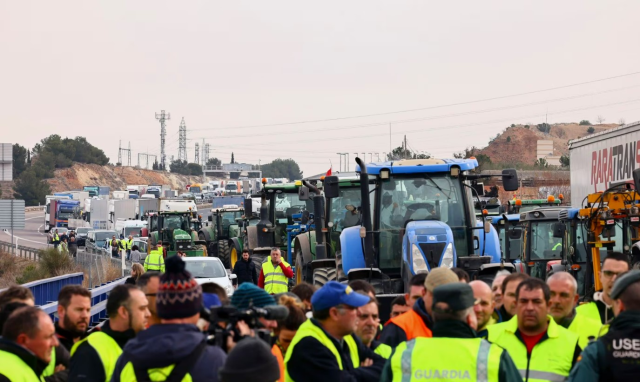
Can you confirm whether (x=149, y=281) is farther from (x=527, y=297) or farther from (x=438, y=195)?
(x=438, y=195)

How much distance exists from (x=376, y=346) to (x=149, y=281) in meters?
1.58

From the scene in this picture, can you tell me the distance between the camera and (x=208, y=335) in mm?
4883

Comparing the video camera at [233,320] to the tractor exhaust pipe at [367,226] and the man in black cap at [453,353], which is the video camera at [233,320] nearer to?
the man in black cap at [453,353]

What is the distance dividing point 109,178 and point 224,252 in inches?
5718

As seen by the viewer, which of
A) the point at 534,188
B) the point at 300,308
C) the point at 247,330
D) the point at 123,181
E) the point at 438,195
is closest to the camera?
the point at 247,330

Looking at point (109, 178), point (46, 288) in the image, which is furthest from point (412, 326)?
point (109, 178)

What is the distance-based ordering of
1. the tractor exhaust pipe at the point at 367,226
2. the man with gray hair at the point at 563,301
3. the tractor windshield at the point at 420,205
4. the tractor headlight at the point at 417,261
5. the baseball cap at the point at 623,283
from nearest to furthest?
the baseball cap at the point at 623,283 → the man with gray hair at the point at 563,301 → the tractor headlight at the point at 417,261 → the tractor exhaust pipe at the point at 367,226 → the tractor windshield at the point at 420,205

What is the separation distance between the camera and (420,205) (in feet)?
49.5

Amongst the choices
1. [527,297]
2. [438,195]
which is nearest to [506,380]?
[527,297]

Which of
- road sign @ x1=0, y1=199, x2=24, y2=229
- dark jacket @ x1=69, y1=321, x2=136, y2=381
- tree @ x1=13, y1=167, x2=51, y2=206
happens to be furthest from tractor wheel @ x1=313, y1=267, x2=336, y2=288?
tree @ x1=13, y1=167, x2=51, y2=206

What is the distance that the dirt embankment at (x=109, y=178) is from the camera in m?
162

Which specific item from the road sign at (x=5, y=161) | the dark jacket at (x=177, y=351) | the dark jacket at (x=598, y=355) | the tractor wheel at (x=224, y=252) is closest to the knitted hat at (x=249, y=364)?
the dark jacket at (x=177, y=351)

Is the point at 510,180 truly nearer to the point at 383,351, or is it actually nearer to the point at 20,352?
the point at 383,351

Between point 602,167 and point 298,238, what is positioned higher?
point 602,167
